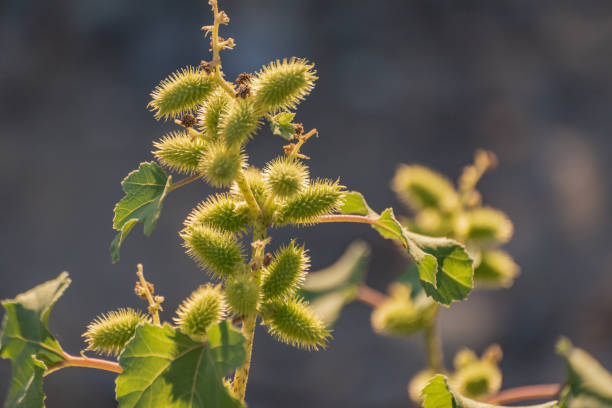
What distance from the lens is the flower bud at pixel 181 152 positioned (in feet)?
3.37

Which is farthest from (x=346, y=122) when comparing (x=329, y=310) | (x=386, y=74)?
(x=329, y=310)

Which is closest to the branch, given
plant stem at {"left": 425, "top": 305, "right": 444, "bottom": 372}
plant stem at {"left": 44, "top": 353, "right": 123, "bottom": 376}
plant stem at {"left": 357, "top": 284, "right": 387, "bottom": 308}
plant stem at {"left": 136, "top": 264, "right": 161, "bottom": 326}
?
plant stem at {"left": 136, "top": 264, "right": 161, "bottom": 326}

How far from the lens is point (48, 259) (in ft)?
17.0

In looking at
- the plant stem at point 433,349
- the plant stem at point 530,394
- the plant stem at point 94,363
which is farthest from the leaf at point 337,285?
the plant stem at point 94,363

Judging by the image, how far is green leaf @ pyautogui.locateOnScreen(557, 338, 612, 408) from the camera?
135 centimetres

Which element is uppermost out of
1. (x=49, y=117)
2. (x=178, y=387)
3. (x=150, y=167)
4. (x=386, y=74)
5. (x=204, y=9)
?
(x=204, y=9)

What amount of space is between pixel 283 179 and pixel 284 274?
0.56 feet

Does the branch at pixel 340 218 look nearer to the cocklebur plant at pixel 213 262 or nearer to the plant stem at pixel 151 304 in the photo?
the cocklebur plant at pixel 213 262

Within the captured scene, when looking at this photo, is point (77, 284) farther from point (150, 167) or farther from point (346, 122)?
point (150, 167)

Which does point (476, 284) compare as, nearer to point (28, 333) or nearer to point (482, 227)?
point (482, 227)

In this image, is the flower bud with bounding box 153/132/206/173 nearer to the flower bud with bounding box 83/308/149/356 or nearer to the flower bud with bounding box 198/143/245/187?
the flower bud with bounding box 198/143/245/187

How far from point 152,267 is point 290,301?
427 cm

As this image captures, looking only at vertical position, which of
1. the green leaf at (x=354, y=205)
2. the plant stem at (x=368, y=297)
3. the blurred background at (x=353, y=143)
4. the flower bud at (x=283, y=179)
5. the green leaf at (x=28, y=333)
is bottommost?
the green leaf at (x=28, y=333)

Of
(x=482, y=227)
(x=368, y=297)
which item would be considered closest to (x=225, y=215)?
(x=482, y=227)
